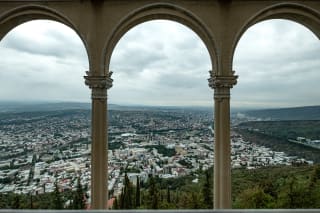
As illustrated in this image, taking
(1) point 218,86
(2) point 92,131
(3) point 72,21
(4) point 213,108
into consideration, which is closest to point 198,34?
Answer: (1) point 218,86

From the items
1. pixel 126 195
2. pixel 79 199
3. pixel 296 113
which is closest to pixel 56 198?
pixel 79 199

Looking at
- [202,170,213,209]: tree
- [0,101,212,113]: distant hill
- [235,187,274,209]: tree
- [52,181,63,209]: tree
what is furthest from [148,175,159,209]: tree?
[52,181,63,209]: tree

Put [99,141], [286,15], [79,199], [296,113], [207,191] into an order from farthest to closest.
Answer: [296,113]
[207,191]
[79,199]
[286,15]
[99,141]

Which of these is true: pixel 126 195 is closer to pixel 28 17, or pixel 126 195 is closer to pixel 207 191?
pixel 207 191

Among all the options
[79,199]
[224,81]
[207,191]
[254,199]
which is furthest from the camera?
[254,199]

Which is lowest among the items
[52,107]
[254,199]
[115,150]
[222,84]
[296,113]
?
[254,199]

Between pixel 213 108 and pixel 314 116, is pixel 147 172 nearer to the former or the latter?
pixel 213 108

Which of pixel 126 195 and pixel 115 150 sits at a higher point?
pixel 115 150

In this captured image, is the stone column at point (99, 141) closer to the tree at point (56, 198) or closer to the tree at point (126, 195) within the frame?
the tree at point (126, 195)
